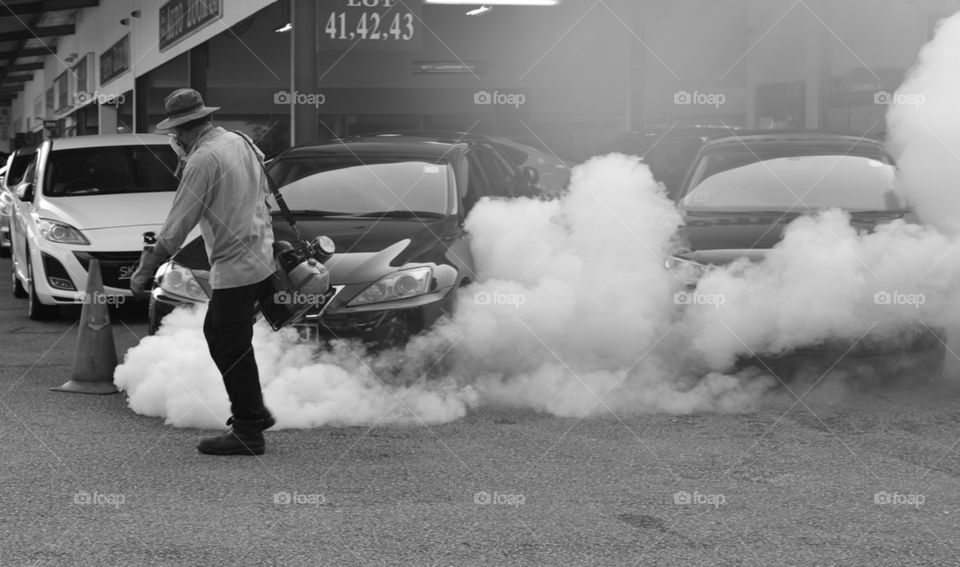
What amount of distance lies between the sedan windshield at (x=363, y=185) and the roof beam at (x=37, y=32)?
23.0m

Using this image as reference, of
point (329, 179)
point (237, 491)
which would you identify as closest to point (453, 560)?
point (237, 491)

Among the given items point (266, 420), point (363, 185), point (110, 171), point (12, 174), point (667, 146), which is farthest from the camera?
point (12, 174)

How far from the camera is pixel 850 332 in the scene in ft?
22.9

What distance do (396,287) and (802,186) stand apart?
306 cm

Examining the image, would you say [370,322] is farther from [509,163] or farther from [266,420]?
[509,163]

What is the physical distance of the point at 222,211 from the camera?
5.69m

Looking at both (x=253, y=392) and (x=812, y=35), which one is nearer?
(x=253, y=392)

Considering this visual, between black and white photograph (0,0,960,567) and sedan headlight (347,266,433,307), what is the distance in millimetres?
13

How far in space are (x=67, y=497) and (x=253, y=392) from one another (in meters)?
1.06

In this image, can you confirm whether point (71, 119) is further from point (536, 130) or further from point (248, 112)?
point (536, 130)

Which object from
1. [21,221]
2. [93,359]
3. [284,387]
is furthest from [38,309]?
[284,387]

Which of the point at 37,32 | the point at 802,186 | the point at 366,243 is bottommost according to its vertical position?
the point at 366,243

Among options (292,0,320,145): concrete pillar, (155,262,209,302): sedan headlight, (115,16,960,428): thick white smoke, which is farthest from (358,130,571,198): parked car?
(155,262,209,302): sedan headlight

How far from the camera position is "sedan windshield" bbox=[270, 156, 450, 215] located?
7988 millimetres
